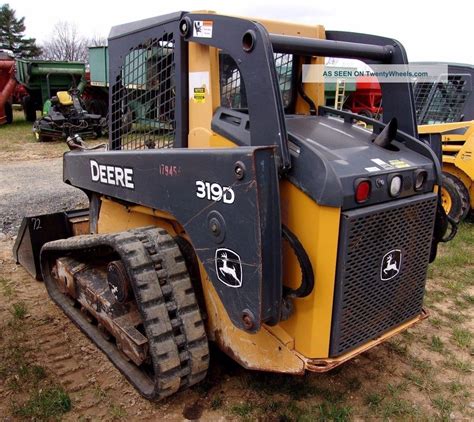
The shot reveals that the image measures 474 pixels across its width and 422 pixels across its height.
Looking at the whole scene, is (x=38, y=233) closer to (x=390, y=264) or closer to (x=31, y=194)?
(x=390, y=264)

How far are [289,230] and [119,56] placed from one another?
1.68 m

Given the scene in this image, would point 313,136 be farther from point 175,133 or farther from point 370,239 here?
point 175,133

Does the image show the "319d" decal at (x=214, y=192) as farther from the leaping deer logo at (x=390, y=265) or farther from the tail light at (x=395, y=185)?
the leaping deer logo at (x=390, y=265)

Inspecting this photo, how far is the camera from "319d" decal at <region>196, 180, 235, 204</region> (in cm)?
200

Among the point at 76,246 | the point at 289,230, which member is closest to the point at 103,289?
the point at 76,246

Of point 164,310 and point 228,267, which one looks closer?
point 228,267

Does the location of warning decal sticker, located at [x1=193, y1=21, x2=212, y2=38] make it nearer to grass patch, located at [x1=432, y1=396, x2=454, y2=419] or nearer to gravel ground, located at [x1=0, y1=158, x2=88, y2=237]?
grass patch, located at [x1=432, y1=396, x2=454, y2=419]

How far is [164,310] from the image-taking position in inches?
93.3

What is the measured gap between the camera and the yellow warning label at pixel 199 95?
7.98 ft

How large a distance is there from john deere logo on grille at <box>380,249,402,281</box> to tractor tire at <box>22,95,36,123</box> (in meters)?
16.7

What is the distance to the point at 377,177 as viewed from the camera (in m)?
2.10

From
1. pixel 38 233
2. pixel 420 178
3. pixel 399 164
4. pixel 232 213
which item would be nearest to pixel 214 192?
pixel 232 213

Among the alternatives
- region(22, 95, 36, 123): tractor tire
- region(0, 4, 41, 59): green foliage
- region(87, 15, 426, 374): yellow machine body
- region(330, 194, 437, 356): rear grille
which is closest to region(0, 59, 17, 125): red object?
region(22, 95, 36, 123): tractor tire

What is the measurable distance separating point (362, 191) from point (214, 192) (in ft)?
2.06
